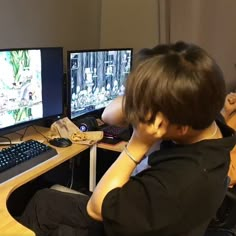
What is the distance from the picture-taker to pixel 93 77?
2008mm

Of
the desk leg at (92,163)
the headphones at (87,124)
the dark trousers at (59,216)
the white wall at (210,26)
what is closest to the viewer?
the dark trousers at (59,216)

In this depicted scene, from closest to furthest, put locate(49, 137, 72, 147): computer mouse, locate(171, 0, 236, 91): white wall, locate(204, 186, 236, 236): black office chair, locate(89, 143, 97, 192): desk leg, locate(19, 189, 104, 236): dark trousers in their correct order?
locate(19, 189, 104, 236): dark trousers
locate(204, 186, 236, 236): black office chair
locate(49, 137, 72, 147): computer mouse
locate(89, 143, 97, 192): desk leg
locate(171, 0, 236, 91): white wall

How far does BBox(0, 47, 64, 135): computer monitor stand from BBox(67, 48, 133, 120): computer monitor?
0.07 meters

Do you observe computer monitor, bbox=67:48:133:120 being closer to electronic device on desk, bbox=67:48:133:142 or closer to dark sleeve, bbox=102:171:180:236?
electronic device on desk, bbox=67:48:133:142

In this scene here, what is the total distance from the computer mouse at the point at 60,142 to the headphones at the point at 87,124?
0.63 feet

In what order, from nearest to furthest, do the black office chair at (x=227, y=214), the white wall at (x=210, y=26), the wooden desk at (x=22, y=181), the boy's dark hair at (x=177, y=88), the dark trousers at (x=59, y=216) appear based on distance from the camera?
the boy's dark hair at (x=177, y=88) < the wooden desk at (x=22, y=181) < the dark trousers at (x=59, y=216) < the black office chair at (x=227, y=214) < the white wall at (x=210, y=26)

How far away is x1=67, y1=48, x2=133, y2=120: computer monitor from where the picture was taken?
1.87m

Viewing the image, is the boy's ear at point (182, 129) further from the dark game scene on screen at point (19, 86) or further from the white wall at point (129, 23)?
the white wall at point (129, 23)

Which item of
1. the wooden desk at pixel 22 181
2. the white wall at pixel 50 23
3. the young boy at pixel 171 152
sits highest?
the white wall at pixel 50 23

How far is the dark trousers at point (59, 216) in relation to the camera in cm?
128

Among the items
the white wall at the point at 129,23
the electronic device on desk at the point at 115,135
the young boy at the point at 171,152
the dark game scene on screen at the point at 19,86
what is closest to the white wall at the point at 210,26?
the white wall at the point at 129,23

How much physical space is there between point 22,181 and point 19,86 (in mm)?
496

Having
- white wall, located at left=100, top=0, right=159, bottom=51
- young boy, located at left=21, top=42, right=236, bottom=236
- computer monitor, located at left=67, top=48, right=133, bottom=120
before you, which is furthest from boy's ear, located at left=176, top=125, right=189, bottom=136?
white wall, located at left=100, top=0, right=159, bottom=51

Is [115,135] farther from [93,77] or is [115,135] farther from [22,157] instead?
[22,157]
